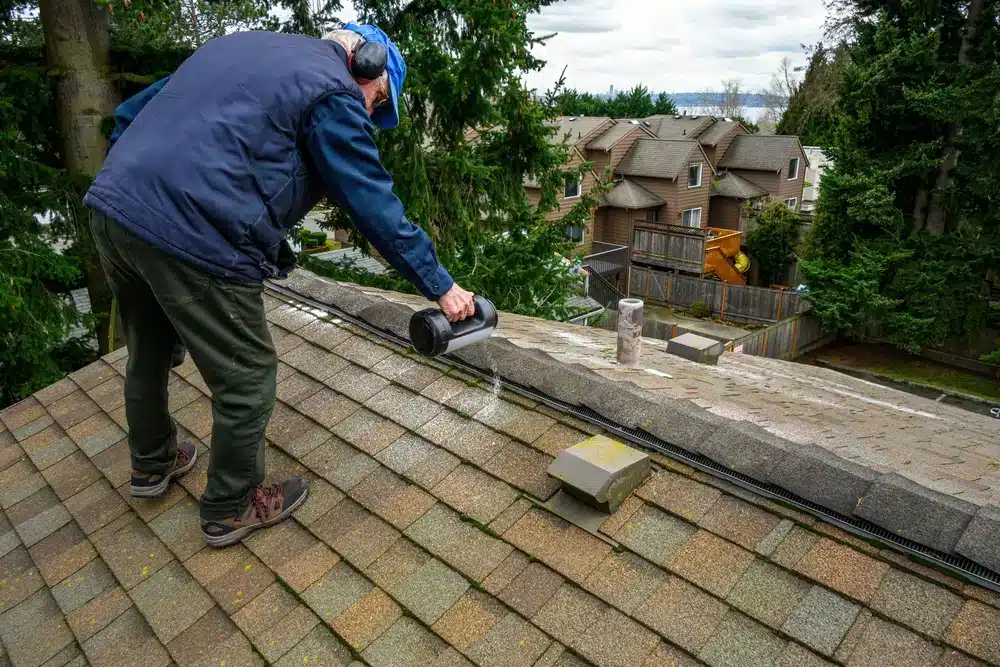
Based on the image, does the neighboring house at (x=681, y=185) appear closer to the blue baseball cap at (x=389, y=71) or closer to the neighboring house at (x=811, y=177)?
the neighboring house at (x=811, y=177)

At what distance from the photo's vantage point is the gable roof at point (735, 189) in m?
28.2

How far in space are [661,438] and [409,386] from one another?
1.26 m

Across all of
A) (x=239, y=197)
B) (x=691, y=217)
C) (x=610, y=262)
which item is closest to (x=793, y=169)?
(x=691, y=217)

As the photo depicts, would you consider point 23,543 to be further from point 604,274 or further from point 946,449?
point 604,274

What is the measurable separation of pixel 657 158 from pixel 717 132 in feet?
17.4

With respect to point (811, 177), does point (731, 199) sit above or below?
below

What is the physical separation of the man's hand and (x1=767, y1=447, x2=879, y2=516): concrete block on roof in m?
1.19

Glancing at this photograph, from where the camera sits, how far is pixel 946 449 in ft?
14.4

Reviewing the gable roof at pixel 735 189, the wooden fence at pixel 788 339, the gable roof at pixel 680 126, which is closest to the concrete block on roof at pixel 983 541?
the wooden fence at pixel 788 339

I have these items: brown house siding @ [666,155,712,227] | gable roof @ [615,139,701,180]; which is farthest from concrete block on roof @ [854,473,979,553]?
brown house siding @ [666,155,712,227]

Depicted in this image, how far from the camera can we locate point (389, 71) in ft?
7.79

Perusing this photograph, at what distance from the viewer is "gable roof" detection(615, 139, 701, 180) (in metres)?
26.1

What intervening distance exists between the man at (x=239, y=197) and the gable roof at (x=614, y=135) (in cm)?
2565

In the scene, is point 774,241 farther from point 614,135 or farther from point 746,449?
point 746,449
